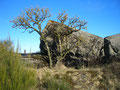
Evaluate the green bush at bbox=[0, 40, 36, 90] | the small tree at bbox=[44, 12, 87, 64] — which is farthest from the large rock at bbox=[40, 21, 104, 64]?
the green bush at bbox=[0, 40, 36, 90]

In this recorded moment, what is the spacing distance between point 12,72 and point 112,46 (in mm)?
6258

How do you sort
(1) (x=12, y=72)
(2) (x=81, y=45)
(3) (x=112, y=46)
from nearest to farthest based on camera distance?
(1) (x=12, y=72)
(3) (x=112, y=46)
(2) (x=81, y=45)

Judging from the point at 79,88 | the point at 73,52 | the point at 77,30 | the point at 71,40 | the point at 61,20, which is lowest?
the point at 79,88

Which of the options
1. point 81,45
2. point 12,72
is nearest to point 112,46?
point 81,45

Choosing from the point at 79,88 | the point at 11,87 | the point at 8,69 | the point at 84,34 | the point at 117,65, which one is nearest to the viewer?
the point at 11,87

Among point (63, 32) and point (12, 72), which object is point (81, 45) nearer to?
point (63, 32)

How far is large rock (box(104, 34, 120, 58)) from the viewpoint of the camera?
778cm

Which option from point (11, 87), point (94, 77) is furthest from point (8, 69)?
point (94, 77)

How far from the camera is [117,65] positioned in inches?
268

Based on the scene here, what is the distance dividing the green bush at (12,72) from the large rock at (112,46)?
5.28m

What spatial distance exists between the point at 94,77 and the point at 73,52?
252 centimetres

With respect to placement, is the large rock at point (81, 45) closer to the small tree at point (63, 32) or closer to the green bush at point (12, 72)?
the small tree at point (63, 32)

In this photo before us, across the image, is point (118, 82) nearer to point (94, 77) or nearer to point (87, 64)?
point (94, 77)

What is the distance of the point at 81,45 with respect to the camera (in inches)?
337
